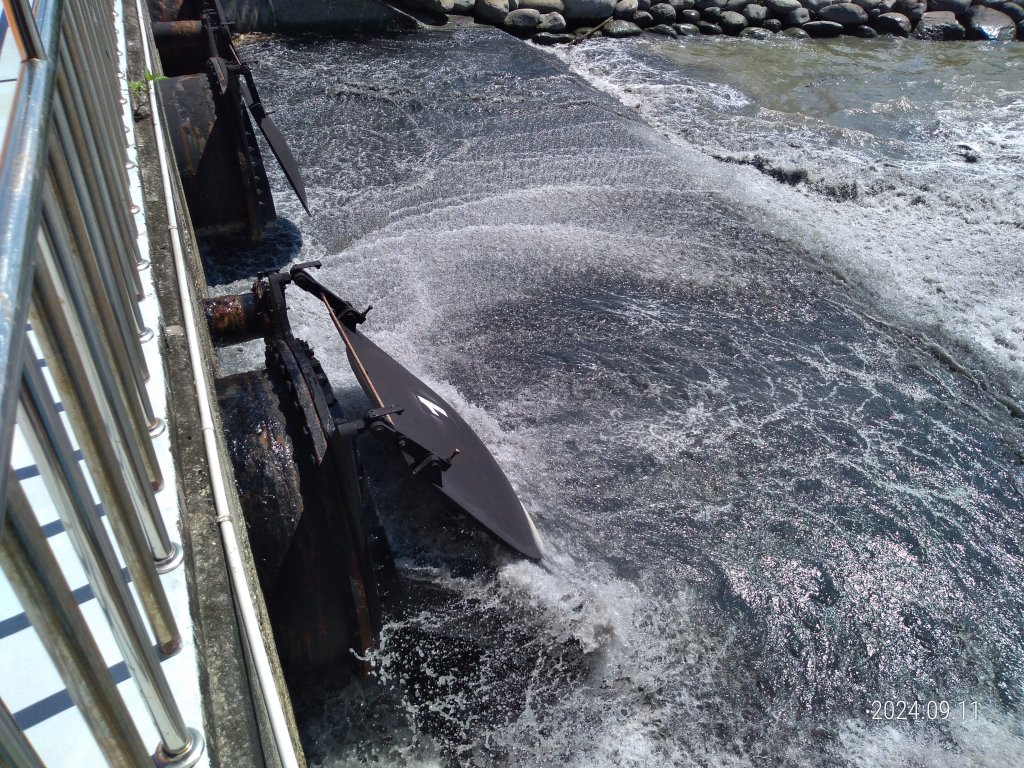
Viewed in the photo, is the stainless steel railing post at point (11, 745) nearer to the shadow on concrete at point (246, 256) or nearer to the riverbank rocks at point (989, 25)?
the shadow on concrete at point (246, 256)

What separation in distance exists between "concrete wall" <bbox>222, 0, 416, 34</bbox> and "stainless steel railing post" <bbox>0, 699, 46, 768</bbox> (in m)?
12.6

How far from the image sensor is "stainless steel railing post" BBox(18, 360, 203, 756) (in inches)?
43.8

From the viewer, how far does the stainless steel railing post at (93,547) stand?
1.11 meters

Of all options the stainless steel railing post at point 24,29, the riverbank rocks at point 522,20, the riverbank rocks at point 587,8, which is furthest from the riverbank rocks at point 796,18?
the stainless steel railing post at point 24,29

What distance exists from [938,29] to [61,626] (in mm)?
18019

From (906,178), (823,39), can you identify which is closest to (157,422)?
(906,178)

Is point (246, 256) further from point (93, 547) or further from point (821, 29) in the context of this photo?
point (821, 29)

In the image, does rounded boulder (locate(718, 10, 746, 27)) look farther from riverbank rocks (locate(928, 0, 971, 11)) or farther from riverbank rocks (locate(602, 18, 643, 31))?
riverbank rocks (locate(928, 0, 971, 11))

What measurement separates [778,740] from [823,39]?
14.6 meters

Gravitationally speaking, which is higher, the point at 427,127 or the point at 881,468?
the point at 427,127

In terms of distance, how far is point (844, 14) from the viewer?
1503cm

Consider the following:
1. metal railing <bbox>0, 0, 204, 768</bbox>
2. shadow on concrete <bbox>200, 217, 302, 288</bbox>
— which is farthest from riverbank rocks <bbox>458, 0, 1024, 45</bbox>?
metal railing <bbox>0, 0, 204, 768</bbox>

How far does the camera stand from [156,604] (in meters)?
1.82

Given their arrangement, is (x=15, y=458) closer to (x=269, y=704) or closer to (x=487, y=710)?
(x=269, y=704)
